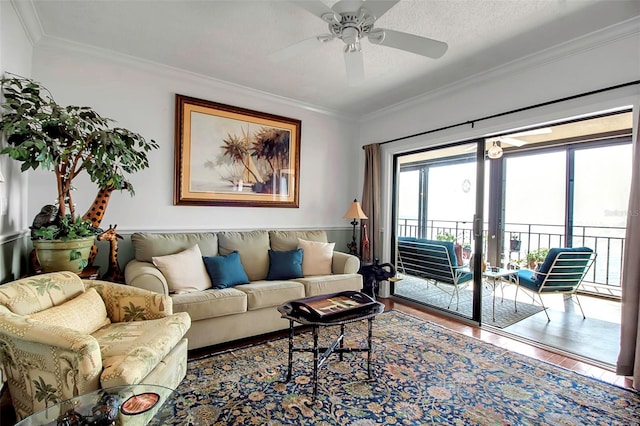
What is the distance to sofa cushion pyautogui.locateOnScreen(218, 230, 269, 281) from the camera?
135 inches

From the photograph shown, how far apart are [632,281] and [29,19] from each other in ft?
16.1

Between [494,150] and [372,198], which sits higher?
[494,150]

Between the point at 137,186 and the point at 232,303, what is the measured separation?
1627 mm

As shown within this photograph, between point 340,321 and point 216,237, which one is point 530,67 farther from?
point 216,237

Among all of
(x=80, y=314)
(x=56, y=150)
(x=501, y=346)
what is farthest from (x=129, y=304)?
(x=501, y=346)

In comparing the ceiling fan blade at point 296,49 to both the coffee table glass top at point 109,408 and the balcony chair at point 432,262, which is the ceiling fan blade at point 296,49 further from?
the balcony chair at point 432,262

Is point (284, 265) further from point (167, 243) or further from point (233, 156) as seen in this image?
point (233, 156)

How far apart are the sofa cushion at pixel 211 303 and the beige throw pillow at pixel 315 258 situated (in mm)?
1009

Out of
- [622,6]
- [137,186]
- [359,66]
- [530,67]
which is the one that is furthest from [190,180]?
[622,6]

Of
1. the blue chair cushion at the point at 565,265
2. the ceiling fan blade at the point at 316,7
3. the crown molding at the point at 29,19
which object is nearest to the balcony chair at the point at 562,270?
the blue chair cushion at the point at 565,265

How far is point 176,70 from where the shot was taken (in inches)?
130

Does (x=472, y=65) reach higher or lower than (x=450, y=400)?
higher

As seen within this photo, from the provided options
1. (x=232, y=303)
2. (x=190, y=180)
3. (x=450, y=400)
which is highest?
(x=190, y=180)

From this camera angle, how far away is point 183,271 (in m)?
2.80
